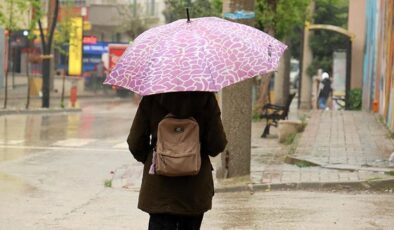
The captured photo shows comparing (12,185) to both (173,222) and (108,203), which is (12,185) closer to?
(108,203)

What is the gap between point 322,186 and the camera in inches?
413

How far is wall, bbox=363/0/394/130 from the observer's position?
18.7 m

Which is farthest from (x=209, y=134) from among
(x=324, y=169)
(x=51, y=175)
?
(x=51, y=175)

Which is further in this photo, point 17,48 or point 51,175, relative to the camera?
point 17,48

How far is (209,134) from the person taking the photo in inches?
203

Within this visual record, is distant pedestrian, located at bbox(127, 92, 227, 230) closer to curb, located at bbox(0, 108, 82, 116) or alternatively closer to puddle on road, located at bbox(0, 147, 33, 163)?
puddle on road, located at bbox(0, 147, 33, 163)

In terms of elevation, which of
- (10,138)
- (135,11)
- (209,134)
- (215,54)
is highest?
(135,11)

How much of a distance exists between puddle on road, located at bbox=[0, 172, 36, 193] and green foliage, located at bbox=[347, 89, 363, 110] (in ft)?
60.6

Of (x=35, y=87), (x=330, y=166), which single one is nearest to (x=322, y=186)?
(x=330, y=166)

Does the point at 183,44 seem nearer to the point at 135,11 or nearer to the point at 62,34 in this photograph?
the point at 62,34

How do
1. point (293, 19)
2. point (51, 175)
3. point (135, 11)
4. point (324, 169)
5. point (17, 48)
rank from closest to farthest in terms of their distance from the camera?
point (324, 169) → point (51, 175) → point (293, 19) → point (17, 48) → point (135, 11)

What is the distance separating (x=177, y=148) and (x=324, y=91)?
29.8 metres

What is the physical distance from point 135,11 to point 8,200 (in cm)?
4685

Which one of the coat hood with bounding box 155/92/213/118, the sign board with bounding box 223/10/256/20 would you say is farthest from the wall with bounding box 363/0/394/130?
the coat hood with bounding box 155/92/213/118
